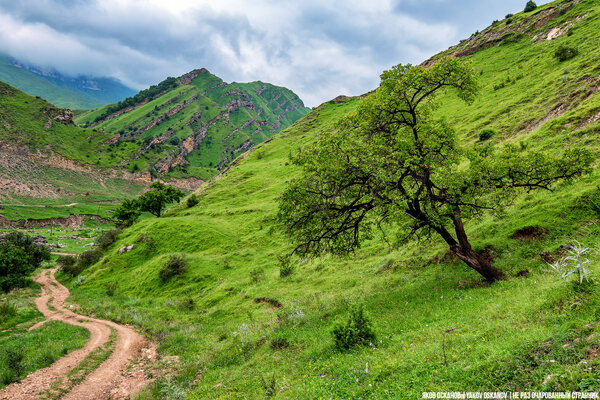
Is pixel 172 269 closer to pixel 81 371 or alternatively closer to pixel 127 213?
pixel 81 371

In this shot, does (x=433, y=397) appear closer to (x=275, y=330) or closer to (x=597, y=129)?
(x=275, y=330)

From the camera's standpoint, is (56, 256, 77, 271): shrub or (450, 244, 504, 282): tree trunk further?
(56, 256, 77, 271): shrub

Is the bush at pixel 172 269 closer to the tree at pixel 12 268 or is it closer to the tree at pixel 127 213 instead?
the tree at pixel 12 268

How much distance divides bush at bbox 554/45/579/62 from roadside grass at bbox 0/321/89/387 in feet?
249

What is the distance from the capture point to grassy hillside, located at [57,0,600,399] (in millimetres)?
6141

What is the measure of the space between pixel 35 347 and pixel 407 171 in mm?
27269

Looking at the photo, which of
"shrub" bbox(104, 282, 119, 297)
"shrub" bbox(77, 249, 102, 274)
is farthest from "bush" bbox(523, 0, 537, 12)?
"shrub" bbox(77, 249, 102, 274)

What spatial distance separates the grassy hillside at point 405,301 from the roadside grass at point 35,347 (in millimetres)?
4956

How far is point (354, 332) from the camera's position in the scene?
9758 mm

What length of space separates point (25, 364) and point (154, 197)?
61519 millimetres

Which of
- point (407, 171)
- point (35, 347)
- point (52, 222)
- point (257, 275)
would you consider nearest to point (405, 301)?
point (407, 171)

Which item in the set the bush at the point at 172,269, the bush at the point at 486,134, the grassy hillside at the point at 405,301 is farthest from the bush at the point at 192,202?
the bush at the point at 486,134

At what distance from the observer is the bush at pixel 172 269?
35.7 meters

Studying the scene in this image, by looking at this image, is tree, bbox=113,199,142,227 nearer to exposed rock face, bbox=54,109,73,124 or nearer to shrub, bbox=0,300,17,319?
shrub, bbox=0,300,17,319
